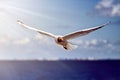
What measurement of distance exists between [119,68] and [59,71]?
14721 mm

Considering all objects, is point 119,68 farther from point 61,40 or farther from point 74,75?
point 61,40

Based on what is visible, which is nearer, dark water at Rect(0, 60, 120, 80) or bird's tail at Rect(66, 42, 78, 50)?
bird's tail at Rect(66, 42, 78, 50)

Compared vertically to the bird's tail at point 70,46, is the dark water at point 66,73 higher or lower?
higher

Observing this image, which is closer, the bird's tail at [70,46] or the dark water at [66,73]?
the bird's tail at [70,46]

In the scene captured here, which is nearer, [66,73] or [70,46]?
[70,46]

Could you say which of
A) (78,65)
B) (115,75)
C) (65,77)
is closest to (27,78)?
(65,77)

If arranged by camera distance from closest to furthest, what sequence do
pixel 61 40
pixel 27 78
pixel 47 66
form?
1. pixel 61 40
2. pixel 27 78
3. pixel 47 66

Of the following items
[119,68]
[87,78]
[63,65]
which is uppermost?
[63,65]

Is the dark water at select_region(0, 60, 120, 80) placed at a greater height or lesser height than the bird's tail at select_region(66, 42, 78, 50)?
greater

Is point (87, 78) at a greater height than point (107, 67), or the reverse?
point (107, 67)

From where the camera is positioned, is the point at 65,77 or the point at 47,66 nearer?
the point at 65,77

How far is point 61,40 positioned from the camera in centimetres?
1101

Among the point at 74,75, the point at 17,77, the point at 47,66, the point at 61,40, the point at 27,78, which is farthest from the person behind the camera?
the point at 47,66

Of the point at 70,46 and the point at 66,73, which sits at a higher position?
the point at 66,73
